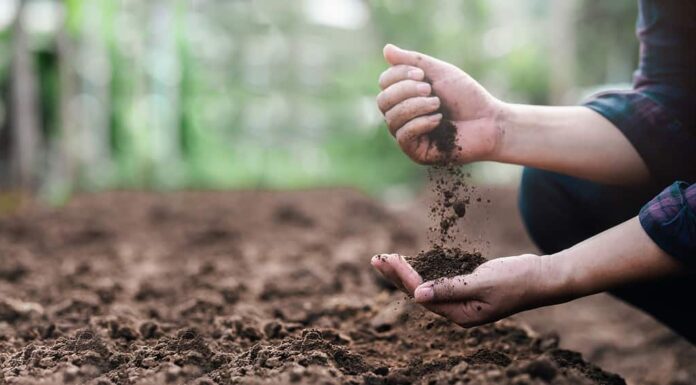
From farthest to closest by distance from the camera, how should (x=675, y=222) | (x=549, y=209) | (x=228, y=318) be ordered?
1. (x=549, y=209)
2. (x=228, y=318)
3. (x=675, y=222)

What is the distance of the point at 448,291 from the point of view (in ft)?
4.86

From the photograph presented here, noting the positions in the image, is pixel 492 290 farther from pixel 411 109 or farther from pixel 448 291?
pixel 411 109

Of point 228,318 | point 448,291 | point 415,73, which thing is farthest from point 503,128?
point 228,318

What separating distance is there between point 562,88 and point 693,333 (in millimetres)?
8186

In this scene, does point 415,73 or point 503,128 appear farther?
point 503,128

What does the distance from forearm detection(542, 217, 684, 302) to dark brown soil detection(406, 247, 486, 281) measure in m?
0.16

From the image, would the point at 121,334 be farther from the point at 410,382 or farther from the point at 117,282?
the point at 117,282

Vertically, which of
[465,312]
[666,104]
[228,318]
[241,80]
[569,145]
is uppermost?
[241,80]

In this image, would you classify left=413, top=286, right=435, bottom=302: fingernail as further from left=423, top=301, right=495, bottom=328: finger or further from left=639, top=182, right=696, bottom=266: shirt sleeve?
left=639, top=182, right=696, bottom=266: shirt sleeve

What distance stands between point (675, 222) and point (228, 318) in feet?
3.65

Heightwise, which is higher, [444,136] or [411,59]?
[411,59]

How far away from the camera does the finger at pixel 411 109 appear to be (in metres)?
1.64

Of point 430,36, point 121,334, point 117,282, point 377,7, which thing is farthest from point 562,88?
point 121,334

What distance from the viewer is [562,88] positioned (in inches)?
382
